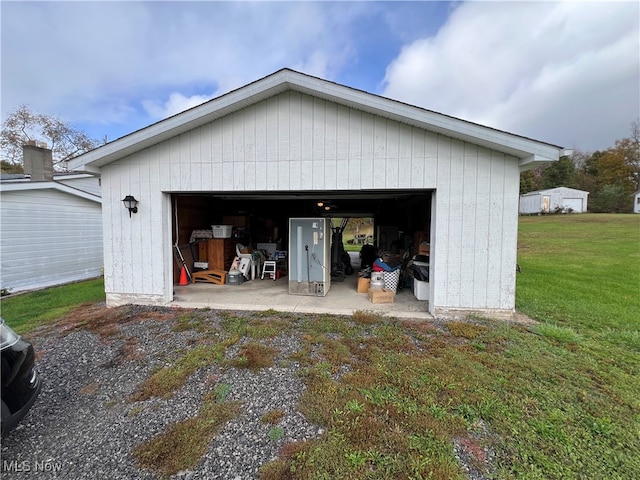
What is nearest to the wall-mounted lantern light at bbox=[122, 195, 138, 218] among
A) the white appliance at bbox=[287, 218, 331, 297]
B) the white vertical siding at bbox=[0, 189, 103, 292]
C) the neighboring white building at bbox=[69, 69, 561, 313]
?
the neighboring white building at bbox=[69, 69, 561, 313]

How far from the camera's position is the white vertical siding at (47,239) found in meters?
7.88

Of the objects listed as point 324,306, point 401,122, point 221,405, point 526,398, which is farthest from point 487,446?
point 401,122

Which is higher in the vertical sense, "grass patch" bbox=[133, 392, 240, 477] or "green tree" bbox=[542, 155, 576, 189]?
"green tree" bbox=[542, 155, 576, 189]

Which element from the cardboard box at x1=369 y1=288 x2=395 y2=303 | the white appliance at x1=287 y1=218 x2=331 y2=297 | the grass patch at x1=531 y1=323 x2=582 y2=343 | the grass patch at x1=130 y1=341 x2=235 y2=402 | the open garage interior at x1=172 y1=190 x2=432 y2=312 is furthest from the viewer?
the open garage interior at x1=172 y1=190 x2=432 y2=312

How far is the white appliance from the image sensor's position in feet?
20.2

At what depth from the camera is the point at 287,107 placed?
4.86 m

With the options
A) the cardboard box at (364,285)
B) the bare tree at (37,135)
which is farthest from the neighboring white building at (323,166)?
the bare tree at (37,135)

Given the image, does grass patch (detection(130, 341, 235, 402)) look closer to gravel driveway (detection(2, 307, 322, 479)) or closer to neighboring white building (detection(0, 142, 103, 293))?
gravel driveway (detection(2, 307, 322, 479))

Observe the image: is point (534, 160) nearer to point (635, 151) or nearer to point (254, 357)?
point (254, 357)

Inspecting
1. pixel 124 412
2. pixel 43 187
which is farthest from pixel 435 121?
pixel 43 187

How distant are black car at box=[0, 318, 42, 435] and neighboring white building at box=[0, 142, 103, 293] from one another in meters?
8.45

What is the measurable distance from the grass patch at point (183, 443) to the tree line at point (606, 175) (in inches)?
1362

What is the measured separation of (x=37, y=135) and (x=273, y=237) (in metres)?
19.2

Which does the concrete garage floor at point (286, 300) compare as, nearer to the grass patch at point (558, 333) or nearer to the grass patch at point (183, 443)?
the grass patch at point (558, 333)
